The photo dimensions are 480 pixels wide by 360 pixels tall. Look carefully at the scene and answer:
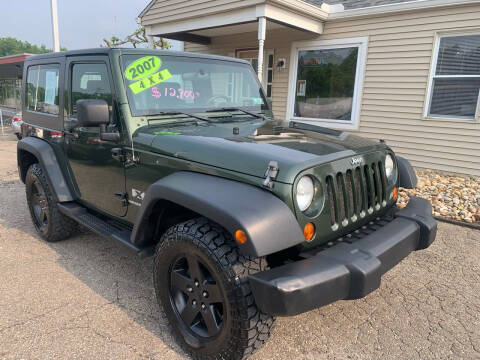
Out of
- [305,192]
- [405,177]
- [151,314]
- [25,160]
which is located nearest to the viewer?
[305,192]

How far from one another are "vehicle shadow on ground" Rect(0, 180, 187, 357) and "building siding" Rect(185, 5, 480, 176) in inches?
240

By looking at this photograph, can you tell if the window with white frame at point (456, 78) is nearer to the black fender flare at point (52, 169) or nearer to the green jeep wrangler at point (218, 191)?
the green jeep wrangler at point (218, 191)

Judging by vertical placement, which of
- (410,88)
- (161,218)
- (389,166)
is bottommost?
(161,218)

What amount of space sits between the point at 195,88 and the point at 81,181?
4.44 feet

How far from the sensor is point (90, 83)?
307cm

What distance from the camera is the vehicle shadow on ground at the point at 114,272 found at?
2600mm

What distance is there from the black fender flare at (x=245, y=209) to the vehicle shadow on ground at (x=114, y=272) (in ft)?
3.06

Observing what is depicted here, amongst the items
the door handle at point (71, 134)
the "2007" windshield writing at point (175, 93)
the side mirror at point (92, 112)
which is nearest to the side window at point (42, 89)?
the door handle at point (71, 134)

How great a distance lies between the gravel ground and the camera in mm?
4767

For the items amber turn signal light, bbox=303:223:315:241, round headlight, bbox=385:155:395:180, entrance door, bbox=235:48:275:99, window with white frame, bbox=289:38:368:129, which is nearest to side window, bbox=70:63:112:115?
amber turn signal light, bbox=303:223:315:241

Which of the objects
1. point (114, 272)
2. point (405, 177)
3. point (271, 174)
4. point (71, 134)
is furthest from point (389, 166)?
point (71, 134)

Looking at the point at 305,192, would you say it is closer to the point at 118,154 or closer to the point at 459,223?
the point at 118,154

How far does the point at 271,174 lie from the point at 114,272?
2.04m

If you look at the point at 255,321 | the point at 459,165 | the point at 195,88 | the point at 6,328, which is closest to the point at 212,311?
the point at 255,321
